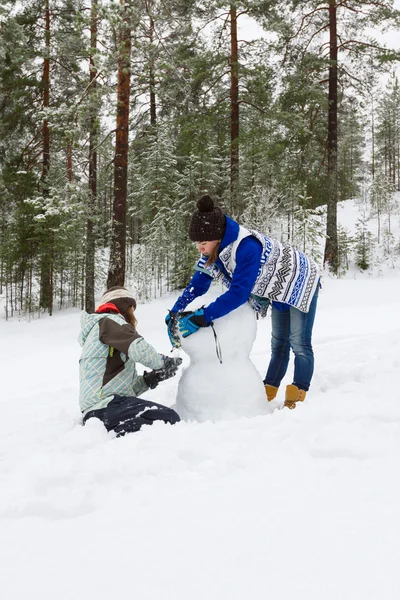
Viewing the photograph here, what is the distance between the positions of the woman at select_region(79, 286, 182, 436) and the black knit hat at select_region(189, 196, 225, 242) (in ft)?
2.86

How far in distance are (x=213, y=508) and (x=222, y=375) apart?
1.46 metres

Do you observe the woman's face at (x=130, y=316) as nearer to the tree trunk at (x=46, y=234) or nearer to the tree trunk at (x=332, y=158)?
the tree trunk at (x=332, y=158)

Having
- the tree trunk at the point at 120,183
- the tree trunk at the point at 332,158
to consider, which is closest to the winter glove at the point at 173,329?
the tree trunk at the point at 120,183

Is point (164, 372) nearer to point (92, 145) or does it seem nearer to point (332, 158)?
point (92, 145)

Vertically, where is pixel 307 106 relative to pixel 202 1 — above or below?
below

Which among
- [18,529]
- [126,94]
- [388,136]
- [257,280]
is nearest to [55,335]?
[126,94]

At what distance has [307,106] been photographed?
12742 mm

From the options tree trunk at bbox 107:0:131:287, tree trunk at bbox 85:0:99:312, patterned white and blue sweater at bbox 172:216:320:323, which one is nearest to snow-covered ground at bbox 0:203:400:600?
patterned white and blue sweater at bbox 172:216:320:323

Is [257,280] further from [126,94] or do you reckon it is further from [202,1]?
[202,1]

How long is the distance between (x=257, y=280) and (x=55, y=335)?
8104 millimetres

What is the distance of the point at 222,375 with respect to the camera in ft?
10.4

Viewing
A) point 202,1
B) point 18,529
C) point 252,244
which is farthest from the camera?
point 202,1

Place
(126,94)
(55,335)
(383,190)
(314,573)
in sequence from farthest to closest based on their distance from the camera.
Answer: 1. (383,190)
2. (55,335)
3. (126,94)
4. (314,573)

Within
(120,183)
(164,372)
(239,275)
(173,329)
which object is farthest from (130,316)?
(120,183)
